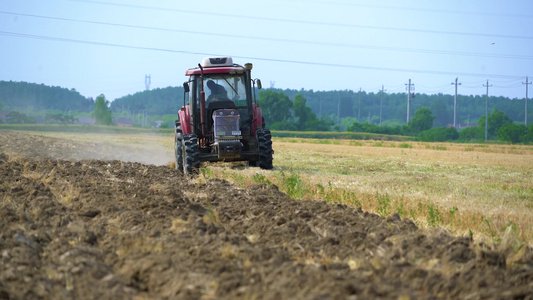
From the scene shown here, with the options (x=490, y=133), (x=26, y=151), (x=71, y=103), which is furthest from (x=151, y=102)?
(x=26, y=151)

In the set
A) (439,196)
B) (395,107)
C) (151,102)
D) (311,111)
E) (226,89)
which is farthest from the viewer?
(395,107)

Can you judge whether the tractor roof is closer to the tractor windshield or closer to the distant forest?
the tractor windshield

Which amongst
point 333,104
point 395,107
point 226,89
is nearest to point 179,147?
point 226,89

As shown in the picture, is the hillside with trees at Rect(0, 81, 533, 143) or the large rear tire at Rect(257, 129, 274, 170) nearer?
the large rear tire at Rect(257, 129, 274, 170)

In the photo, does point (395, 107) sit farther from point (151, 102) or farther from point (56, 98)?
point (56, 98)

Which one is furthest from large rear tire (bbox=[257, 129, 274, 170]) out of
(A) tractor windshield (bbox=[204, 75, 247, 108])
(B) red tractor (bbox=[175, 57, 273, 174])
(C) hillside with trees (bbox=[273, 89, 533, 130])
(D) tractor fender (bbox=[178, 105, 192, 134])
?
(C) hillside with trees (bbox=[273, 89, 533, 130])

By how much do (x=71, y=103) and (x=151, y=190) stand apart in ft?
438

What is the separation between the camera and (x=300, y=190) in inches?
444

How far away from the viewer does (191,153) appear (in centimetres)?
1491

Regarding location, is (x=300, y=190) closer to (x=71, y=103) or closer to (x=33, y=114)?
(x=33, y=114)

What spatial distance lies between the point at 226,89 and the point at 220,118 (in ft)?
3.50

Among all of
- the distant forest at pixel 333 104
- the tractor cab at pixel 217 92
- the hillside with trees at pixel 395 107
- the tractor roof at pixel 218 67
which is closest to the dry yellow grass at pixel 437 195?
the tractor cab at pixel 217 92

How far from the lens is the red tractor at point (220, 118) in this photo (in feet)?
49.3

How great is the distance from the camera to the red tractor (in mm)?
15039
